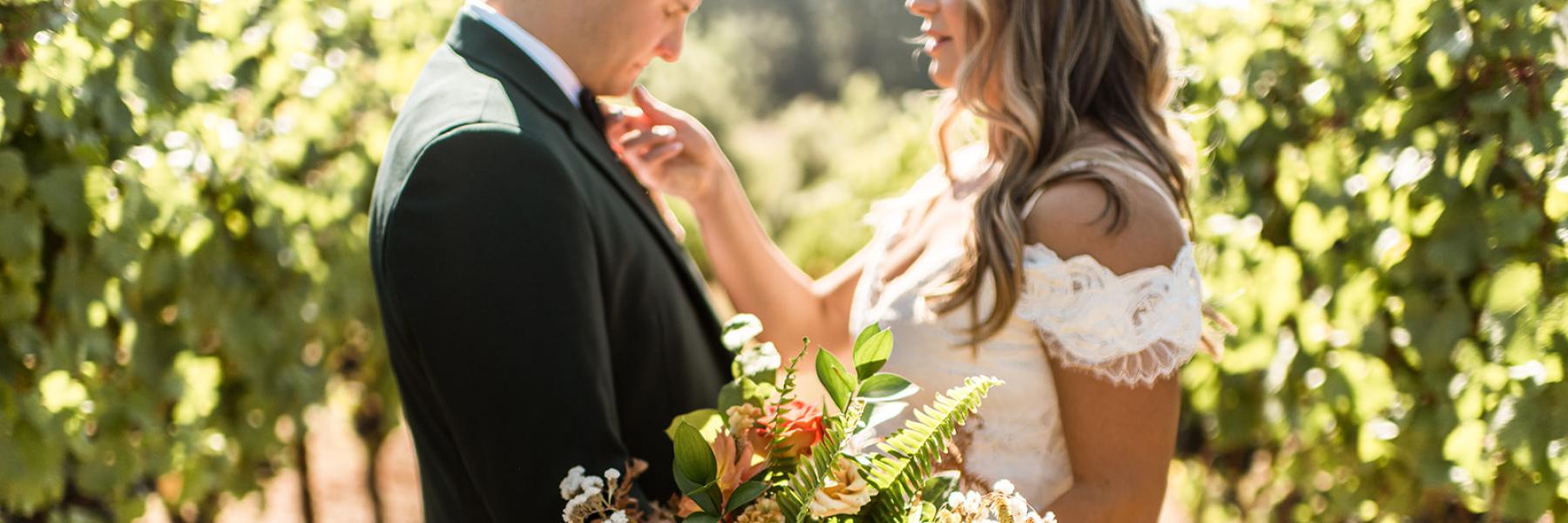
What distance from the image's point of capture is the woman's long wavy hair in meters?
2.21

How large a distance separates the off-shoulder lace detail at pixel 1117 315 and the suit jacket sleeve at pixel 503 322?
788 millimetres

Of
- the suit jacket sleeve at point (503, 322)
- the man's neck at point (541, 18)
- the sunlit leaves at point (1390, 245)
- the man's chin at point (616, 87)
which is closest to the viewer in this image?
the suit jacket sleeve at point (503, 322)

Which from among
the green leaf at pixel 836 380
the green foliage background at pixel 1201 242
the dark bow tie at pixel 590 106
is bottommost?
the green foliage background at pixel 1201 242

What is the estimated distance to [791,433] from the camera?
56.1 inches

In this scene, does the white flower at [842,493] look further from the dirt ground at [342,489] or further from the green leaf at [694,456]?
the dirt ground at [342,489]

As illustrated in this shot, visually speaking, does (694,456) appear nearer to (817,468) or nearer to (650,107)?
(817,468)

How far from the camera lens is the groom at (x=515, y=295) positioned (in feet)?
5.54

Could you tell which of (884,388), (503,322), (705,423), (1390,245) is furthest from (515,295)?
(1390,245)

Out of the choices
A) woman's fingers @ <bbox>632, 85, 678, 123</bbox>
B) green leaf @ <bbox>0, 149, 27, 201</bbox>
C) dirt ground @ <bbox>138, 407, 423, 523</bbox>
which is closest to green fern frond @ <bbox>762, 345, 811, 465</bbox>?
woman's fingers @ <bbox>632, 85, 678, 123</bbox>

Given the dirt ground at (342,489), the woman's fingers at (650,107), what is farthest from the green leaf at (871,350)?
the dirt ground at (342,489)

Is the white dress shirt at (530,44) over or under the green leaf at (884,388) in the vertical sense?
over

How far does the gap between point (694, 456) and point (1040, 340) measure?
99cm

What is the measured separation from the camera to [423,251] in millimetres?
1706

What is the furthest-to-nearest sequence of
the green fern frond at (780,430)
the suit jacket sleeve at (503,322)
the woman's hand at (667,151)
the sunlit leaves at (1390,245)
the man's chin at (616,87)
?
the woman's hand at (667,151)
the sunlit leaves at (1390,245)
the man's chin at (616,87)
the suit jacket sleeve at (503,322)
the green fern frond at (780,430)
